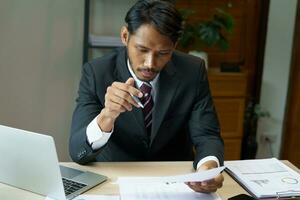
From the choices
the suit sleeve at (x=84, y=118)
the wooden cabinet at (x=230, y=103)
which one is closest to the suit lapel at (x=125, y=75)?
the suit sleeve at (x=84, y=118)

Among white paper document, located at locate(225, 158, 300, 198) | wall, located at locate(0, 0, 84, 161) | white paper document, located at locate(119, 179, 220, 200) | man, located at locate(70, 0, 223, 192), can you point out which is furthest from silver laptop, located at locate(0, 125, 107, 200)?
wall, located at locate(0, 0, 84, 161)

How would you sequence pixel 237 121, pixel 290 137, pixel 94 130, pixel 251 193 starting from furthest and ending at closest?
pixel 290 137 → pixel 237 121 → pixel 94 130 → pixel 251 193

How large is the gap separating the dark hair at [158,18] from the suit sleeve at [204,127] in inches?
11.8

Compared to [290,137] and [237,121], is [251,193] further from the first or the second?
[290,137]

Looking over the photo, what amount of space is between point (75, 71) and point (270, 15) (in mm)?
1448

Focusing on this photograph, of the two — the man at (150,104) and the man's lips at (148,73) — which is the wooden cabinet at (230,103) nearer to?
the man at (150,104)

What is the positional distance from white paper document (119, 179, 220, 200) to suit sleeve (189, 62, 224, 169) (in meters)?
0.20

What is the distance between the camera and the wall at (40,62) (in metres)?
2.49

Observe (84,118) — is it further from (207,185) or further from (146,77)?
(207,185)

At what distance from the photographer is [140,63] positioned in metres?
1.45

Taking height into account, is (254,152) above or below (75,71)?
below

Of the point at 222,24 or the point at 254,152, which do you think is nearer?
the point at 222,24

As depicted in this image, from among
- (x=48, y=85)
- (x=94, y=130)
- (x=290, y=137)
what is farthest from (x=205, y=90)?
(x=290, y=137)

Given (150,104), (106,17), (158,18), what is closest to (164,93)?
(150,104)
